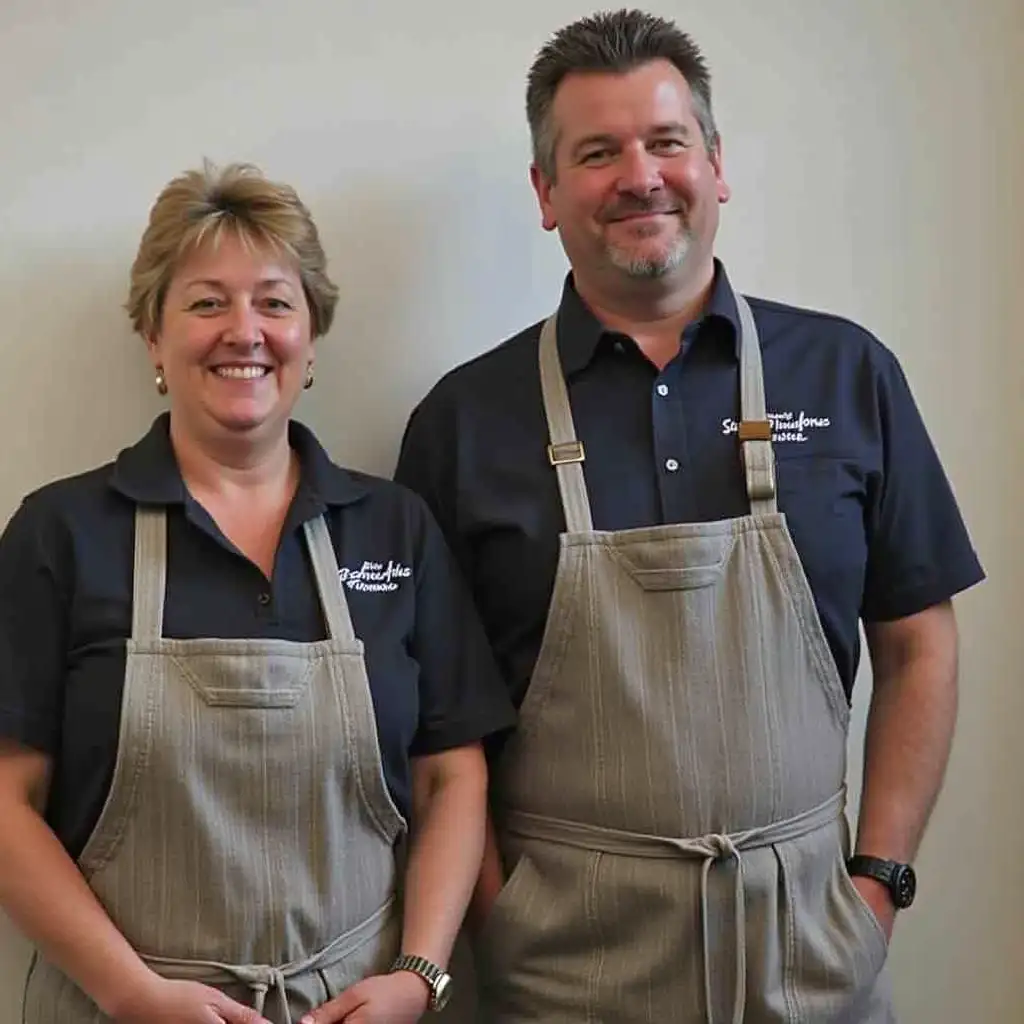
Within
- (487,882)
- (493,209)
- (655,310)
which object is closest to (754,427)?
(655,310)

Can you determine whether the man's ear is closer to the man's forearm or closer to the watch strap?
the man's forearm

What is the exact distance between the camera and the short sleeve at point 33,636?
137 centimetres

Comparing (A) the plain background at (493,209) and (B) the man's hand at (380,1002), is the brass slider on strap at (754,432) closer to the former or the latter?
(A) the plain background at (493,209)

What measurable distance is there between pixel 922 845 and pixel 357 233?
116 cm

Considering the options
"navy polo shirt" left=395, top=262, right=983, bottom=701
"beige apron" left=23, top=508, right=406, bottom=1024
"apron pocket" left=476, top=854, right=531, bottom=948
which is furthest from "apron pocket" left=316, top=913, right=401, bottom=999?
"navy polo shirt" left=395, top=262, right=983, bottom=701

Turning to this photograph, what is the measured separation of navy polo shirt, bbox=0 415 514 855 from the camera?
1387 mm

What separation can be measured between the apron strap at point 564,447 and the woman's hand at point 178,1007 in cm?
60

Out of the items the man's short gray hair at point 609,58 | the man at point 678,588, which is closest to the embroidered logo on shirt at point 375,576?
the man at point 678,588

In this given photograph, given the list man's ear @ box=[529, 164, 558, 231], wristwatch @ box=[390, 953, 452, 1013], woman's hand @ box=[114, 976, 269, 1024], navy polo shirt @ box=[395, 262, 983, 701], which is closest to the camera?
woman's hand @ box=[114, 976, 269, 1024]

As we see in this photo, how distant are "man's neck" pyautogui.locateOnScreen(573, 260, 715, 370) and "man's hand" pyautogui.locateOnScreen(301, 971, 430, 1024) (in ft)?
2.42

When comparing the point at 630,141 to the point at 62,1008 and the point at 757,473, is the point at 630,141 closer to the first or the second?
the point at 757,473

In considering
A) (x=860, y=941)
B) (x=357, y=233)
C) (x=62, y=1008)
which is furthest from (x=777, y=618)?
(x=62, y=1008)

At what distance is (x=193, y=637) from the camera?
141cm

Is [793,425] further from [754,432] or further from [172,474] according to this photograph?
[172,474]
